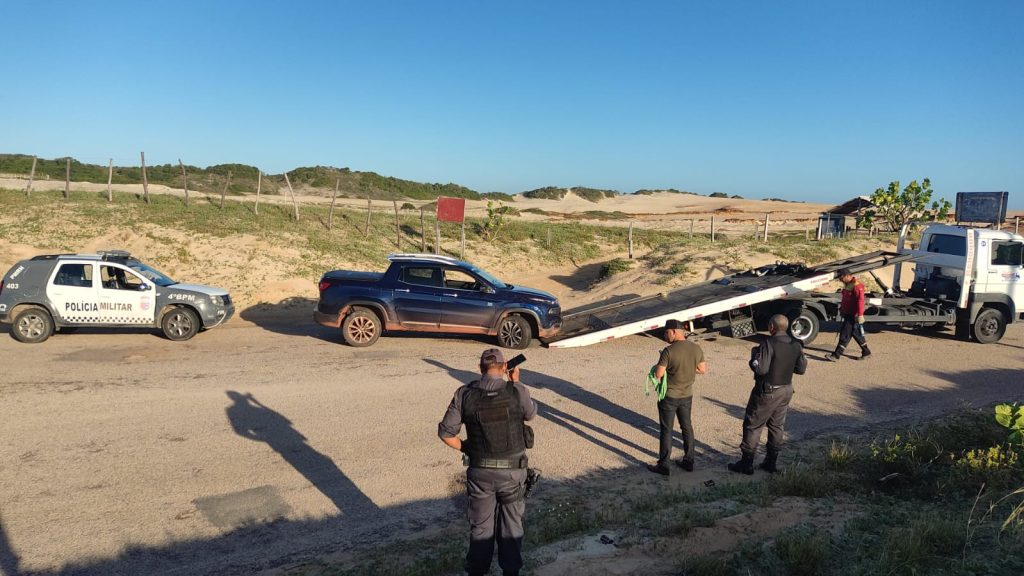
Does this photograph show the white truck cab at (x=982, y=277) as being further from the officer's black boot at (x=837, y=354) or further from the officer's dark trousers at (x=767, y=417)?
the officer's dark trousers at (x=767, y=417)

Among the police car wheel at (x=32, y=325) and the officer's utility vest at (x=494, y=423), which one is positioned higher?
the officer's utility vest at (x=494, y=423)

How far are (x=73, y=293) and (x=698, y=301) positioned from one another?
11811mm

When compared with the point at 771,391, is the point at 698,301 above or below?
above

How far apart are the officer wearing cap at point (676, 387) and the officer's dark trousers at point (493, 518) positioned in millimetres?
2845

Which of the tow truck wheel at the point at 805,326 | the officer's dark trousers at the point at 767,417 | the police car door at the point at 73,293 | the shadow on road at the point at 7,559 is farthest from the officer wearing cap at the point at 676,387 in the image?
the police car door at the point at 73,293

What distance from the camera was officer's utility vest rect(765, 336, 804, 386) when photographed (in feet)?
22.2

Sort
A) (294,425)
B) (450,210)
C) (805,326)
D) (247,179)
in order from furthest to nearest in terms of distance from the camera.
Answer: (247,179) → (450,210) → (805,326) → (294,425)

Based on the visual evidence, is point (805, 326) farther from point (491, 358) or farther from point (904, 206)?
point (904, 206)

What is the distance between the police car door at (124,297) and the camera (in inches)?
499

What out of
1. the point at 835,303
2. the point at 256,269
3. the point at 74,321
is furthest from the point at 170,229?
the point at 835,303

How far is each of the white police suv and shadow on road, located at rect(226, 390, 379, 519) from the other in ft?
14.1

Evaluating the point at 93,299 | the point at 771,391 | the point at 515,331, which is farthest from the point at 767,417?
the point at 93,299

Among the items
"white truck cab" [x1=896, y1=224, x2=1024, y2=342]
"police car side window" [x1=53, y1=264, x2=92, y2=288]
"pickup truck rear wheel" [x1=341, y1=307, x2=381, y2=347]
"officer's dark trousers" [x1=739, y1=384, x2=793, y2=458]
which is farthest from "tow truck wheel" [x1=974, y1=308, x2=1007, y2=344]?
"police car side window" [x1=53, y1=264, x2=92, y2=288]

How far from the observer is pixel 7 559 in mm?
5047
